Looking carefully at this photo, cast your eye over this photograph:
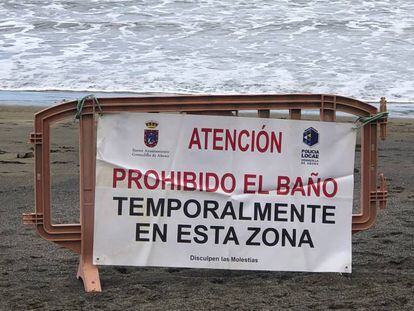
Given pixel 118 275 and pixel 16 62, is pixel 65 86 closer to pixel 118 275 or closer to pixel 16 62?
pixel 16 62

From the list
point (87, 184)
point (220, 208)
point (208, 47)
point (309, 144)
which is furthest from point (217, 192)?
point (208, 47)

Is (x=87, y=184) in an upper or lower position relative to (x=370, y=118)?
lower

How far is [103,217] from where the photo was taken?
195 inches

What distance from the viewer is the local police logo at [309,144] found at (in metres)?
5.05

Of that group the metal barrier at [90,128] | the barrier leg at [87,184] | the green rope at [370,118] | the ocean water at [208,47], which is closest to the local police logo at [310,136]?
the metal barrier at [90,128]

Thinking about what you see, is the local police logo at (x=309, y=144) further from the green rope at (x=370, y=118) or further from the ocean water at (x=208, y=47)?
the ocean water at (x=208, y=47)

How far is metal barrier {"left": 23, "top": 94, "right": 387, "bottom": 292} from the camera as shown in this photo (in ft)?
16.0

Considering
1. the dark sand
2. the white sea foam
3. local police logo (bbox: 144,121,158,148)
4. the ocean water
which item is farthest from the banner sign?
the white sea foam

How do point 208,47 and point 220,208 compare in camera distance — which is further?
point 208,47

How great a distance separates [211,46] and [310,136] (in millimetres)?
17357

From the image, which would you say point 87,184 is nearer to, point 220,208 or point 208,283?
point 220,208

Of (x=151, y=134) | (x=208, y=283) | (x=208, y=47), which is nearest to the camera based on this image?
(x=151, y=134)

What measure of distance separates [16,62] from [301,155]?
649 inches

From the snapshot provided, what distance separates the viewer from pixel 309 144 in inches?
199
